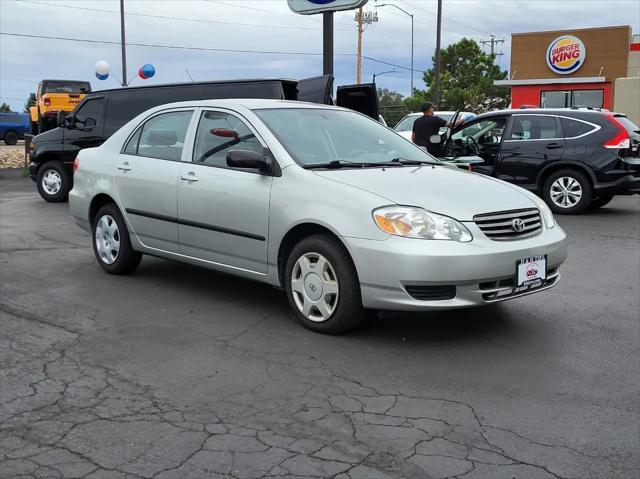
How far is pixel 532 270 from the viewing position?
195 inches

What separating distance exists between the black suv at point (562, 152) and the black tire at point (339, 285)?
646 centimetres

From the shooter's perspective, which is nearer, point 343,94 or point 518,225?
point 518,225

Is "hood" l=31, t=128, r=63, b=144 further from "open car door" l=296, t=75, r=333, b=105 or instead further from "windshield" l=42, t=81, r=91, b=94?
"windshield" l=42, t=81, r=91, b=94

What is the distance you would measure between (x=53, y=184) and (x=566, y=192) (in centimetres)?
906

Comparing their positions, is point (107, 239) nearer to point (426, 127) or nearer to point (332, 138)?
point (332, 138)

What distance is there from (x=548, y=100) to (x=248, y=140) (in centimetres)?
2818

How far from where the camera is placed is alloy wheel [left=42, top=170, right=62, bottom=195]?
13750 mm

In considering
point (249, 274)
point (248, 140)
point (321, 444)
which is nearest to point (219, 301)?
point (249, 274)

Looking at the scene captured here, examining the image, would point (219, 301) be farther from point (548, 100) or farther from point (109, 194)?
point (548, 100)

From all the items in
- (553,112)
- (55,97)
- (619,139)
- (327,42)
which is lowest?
(619,139)

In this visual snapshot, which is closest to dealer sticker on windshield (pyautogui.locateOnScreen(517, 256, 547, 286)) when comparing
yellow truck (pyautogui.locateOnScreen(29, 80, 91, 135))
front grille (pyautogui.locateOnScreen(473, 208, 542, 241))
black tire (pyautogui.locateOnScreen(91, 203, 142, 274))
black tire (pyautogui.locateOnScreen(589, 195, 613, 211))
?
front grille (pyautogui.locateOnScreen(473, 208, 542, 241))

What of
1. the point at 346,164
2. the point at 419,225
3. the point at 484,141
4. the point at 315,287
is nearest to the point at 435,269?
→ the point at 419,225

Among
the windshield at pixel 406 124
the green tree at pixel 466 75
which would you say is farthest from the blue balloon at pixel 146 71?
the green tree at pixel 466 75

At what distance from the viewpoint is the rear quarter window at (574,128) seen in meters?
11.4
